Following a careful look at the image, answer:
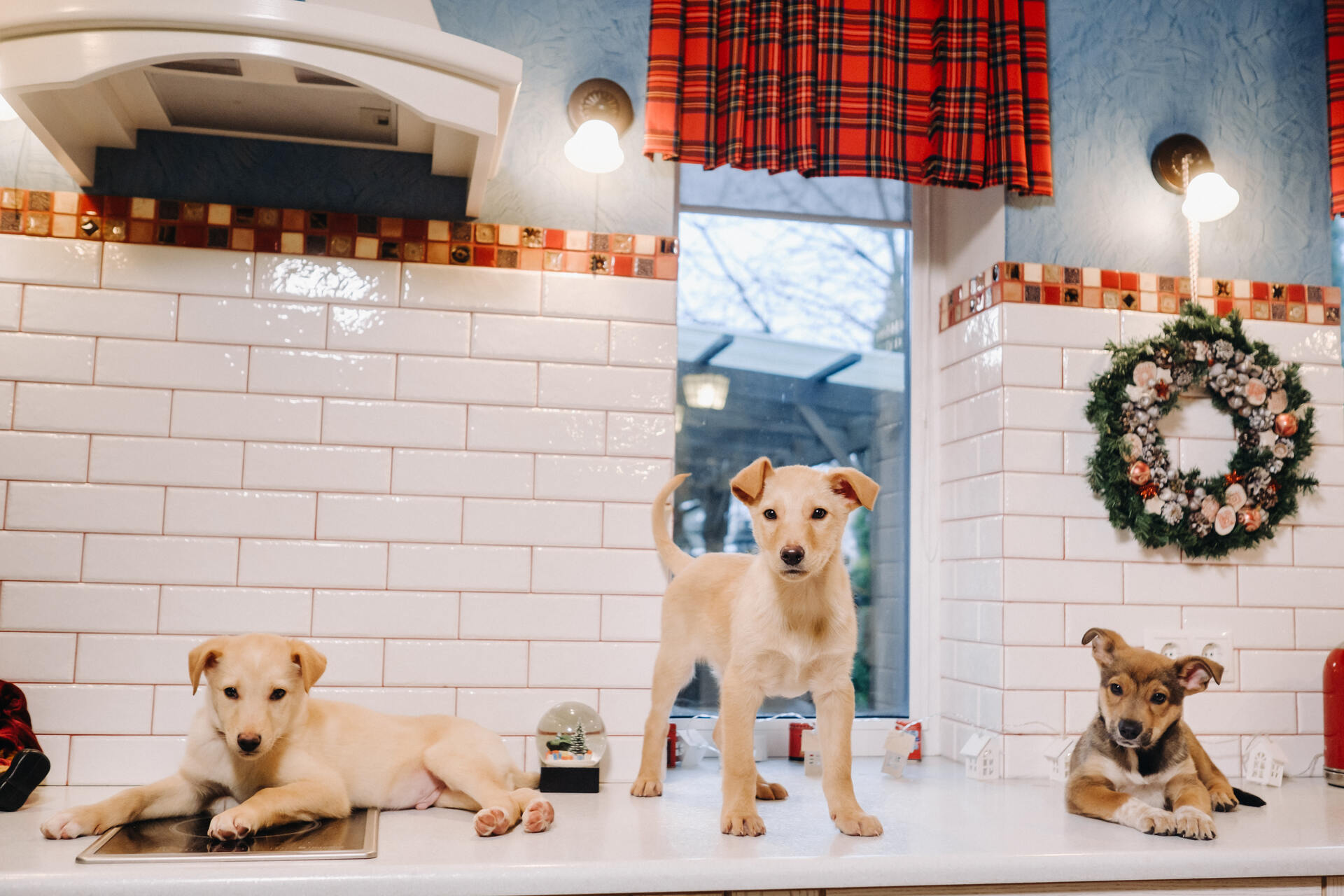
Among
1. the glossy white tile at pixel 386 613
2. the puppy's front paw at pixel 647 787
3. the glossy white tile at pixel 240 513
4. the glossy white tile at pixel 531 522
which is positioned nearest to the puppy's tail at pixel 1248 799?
the puppy's front paw at pixel 647 787

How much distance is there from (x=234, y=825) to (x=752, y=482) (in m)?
0.91

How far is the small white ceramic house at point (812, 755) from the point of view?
2.17m

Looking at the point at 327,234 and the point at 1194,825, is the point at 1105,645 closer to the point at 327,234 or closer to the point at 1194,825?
the point at 1194,825

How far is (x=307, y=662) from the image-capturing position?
5.38ft

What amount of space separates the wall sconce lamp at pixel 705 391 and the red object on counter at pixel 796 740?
30.7 inches

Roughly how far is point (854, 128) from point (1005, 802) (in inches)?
56.9

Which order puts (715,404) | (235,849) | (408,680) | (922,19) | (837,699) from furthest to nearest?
(715,404), (922,19), (408,680), (837,699), (235,849)

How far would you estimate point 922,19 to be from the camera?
233cm

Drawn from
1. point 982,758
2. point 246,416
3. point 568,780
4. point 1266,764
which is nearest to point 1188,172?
point 1266,764

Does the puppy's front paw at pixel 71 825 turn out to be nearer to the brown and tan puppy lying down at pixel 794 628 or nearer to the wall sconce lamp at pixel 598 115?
the brown and tan puppy lying down at pixel 794 628

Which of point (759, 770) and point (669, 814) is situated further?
point (759, 770)

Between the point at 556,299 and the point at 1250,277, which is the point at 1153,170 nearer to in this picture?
the point at 1250,277

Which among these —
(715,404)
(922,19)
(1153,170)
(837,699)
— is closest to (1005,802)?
(837,699)

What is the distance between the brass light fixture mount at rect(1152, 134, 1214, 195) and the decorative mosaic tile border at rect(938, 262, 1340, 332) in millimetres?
224
